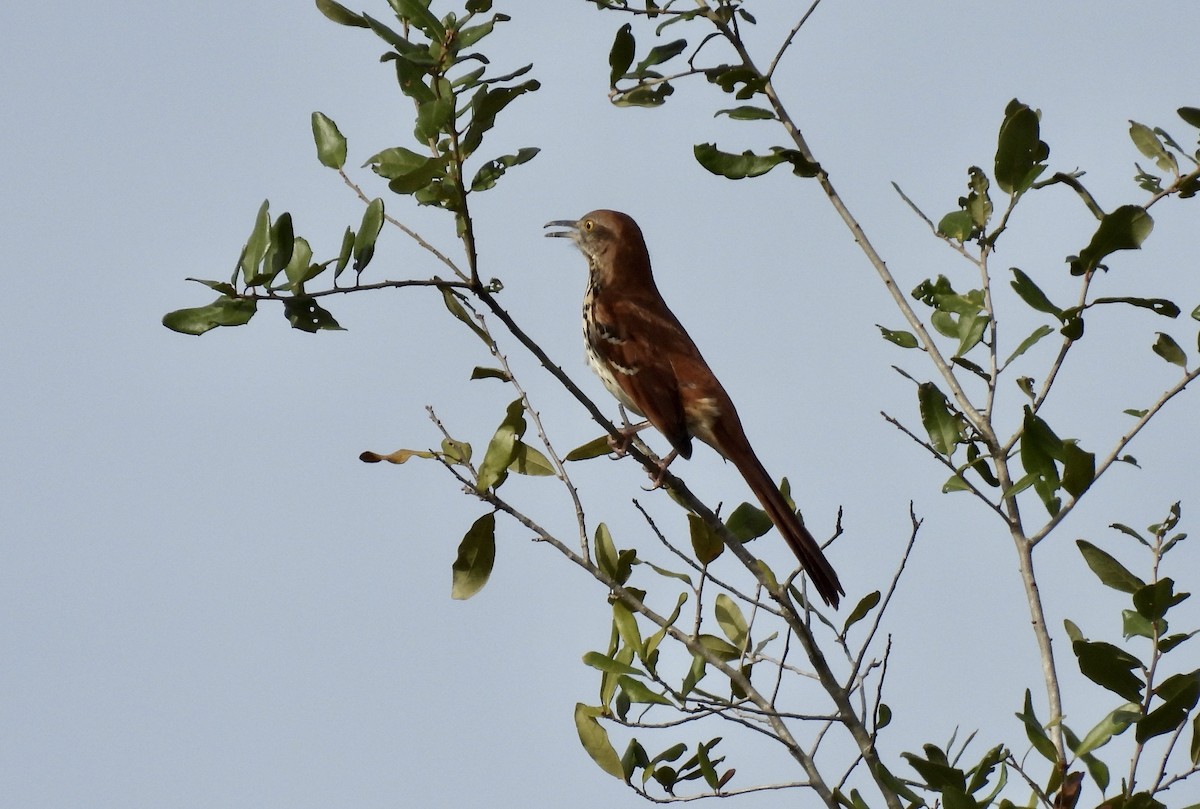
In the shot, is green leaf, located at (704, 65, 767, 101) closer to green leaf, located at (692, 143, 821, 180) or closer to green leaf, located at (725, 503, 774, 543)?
green leaf, located at (692, 143, 821, 180)

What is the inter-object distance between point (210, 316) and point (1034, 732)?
1869 mm

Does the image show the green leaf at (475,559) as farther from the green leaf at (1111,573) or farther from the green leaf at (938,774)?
the green leaf at (1111,573)

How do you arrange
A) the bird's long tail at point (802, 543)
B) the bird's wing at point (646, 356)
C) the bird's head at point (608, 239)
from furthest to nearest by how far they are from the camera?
1. the bird's head at point (608, 239)
2. the bird's wing at point (646, 356)
3. the bird's long tail at point (802, 543)

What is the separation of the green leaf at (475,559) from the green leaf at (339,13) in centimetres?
117

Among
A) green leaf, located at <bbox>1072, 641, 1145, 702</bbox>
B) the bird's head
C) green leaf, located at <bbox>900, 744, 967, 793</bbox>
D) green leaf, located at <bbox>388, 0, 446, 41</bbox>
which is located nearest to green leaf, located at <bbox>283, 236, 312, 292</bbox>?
green leaf, located at <bbox>388, 0, 446, 41</bbox>

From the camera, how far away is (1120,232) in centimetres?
306

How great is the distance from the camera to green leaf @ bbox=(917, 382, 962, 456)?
11.0 ft

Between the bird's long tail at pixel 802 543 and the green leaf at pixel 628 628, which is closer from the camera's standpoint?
the green leaf at pixel 628 628

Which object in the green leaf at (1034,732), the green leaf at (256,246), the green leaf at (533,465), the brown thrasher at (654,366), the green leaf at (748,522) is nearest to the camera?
the green leaf at (1034,732)

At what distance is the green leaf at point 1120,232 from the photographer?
3037mm

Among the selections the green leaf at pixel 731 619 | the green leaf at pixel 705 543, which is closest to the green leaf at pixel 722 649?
the green leaf at pixel 731 619

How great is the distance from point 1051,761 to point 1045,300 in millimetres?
1009

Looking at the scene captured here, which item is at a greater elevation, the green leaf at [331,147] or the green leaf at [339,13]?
the green leaf at [339,13]

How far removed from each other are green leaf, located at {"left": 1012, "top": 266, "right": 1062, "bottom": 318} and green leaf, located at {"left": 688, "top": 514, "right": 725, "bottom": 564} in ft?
3.13
